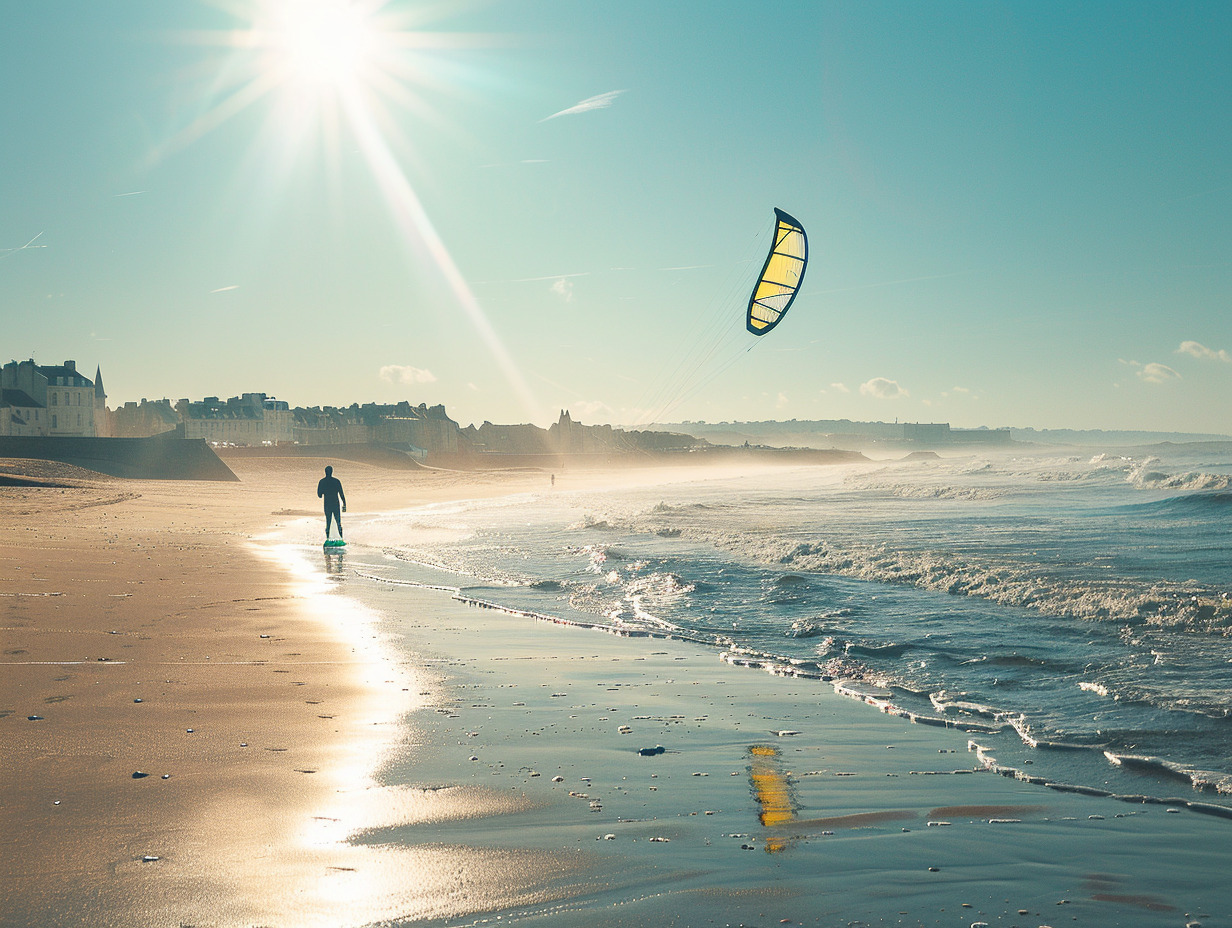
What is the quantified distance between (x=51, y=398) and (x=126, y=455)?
29905 millimetres

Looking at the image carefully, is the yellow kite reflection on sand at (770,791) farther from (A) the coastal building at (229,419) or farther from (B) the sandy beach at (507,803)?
(A) the coastal building at (229,419)

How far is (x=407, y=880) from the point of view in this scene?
3152mm

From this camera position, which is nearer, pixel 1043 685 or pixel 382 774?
pixel 382 774

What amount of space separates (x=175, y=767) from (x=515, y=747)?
1854 mm

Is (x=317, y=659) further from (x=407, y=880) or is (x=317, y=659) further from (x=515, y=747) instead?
(x=407, y=880)

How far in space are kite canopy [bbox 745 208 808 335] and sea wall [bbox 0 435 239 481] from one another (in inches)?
1327

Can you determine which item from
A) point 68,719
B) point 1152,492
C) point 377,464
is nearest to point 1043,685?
point 68,719

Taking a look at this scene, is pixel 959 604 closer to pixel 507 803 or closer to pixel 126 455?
pixel 507 803

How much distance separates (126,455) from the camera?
4284cm

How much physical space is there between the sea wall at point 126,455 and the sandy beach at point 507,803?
39046 mm

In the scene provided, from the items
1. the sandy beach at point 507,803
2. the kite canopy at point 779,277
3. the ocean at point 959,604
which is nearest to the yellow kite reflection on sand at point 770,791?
the sandy beach at point 507,803

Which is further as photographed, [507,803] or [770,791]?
[770,791]

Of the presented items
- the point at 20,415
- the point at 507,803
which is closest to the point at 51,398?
the point at 20,415

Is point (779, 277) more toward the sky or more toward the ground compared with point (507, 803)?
more toward the sky
